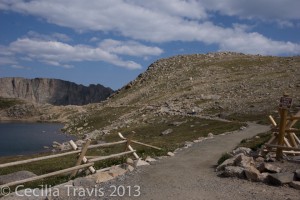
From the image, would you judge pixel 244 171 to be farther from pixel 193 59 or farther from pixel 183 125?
pixel 193 59

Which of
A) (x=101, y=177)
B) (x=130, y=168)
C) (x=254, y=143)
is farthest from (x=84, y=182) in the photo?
(x=254, y=143)

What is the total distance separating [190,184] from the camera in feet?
68.5

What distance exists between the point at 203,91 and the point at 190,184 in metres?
87.4

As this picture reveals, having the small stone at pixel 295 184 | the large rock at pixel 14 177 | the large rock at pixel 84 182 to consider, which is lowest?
the large rock at pixel 14 177

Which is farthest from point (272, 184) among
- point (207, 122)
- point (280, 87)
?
point (280, 87)

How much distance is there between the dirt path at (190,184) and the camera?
60.7ft

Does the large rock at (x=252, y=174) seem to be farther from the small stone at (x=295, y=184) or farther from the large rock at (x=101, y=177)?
the large rock at (x=101, y=177)

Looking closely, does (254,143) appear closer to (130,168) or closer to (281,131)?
(281,131)

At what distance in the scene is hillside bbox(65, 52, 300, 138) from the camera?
78.4 meters

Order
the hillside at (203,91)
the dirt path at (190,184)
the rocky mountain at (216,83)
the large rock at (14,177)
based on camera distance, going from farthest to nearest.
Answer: the rocky mountain at (216,83) < the hillside at (203,91) < the large rock at (14,177) < the dirt path at (190,184)

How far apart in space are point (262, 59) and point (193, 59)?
101 ft

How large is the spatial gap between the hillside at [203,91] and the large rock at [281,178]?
4482cm

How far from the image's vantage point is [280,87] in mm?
90312

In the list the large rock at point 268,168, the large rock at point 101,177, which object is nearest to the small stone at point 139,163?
the large rock at point 101,177
